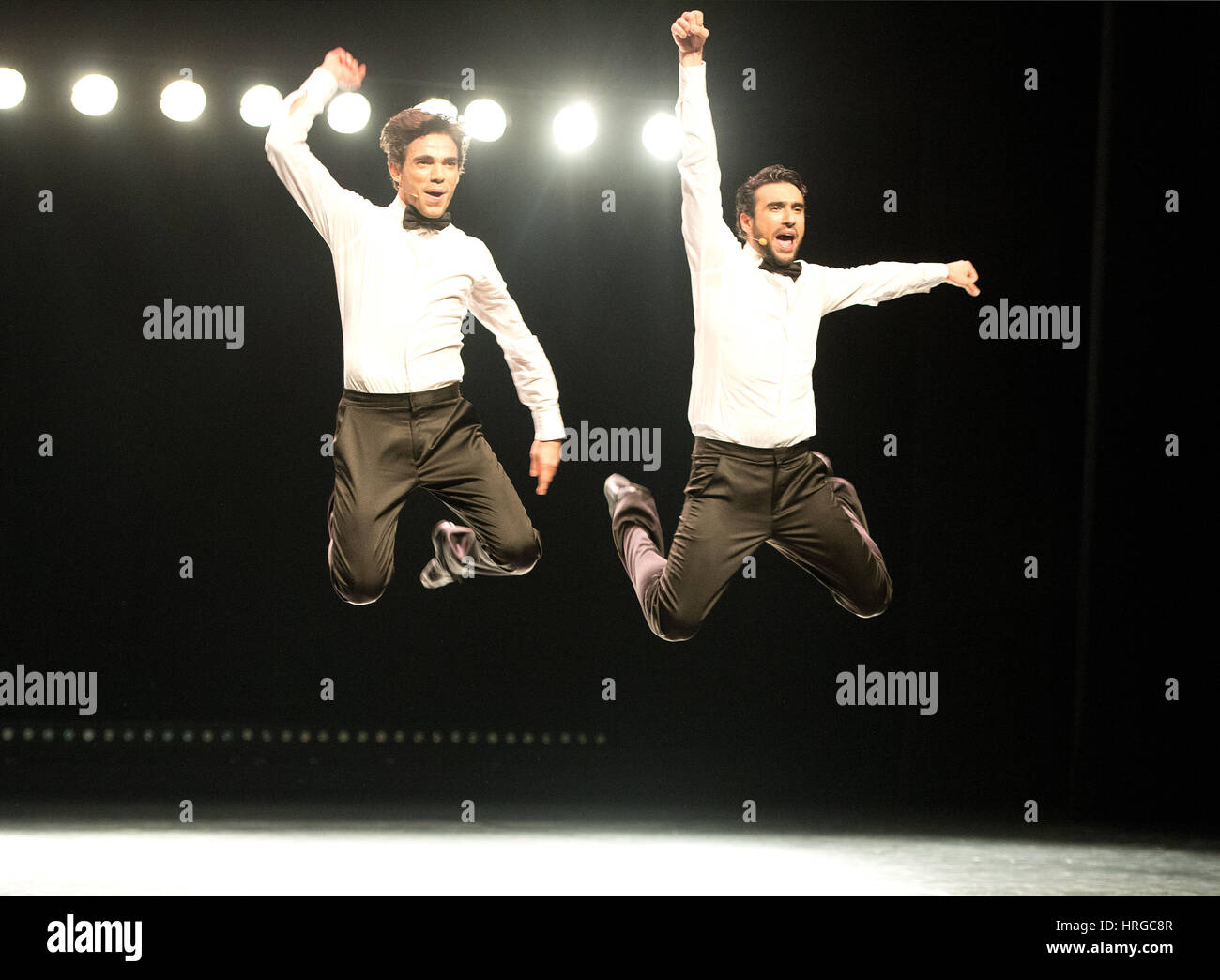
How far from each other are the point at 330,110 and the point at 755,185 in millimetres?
1488

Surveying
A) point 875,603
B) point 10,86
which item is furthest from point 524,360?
point 10,86

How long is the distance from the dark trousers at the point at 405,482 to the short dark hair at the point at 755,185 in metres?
1.12

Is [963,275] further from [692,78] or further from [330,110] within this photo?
[330,110]

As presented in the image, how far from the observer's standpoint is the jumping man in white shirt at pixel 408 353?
4.68 m

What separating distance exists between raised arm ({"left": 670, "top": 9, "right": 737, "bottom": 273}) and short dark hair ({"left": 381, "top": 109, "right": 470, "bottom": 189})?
0.75 meters

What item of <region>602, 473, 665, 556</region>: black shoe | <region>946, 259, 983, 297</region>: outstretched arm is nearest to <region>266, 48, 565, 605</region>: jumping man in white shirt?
<region>602, 473, 665, 556</region>: black shoe

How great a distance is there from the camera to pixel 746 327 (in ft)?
15.6

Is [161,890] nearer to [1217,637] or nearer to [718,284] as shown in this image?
[718,284]

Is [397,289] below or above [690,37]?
below

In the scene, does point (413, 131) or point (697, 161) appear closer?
point (697, 161)

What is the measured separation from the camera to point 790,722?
5.14 metres

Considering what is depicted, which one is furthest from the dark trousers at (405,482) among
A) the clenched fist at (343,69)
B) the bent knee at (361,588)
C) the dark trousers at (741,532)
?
the clenched fist at (343,69)

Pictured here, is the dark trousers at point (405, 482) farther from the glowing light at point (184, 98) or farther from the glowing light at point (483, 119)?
the glowing light at point (184, 98)

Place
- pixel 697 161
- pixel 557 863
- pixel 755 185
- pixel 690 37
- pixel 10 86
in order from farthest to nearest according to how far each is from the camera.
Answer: pixel 10 86, pixel 755 185, pixel 697 161, pixel 690 37, pixel 557 863
